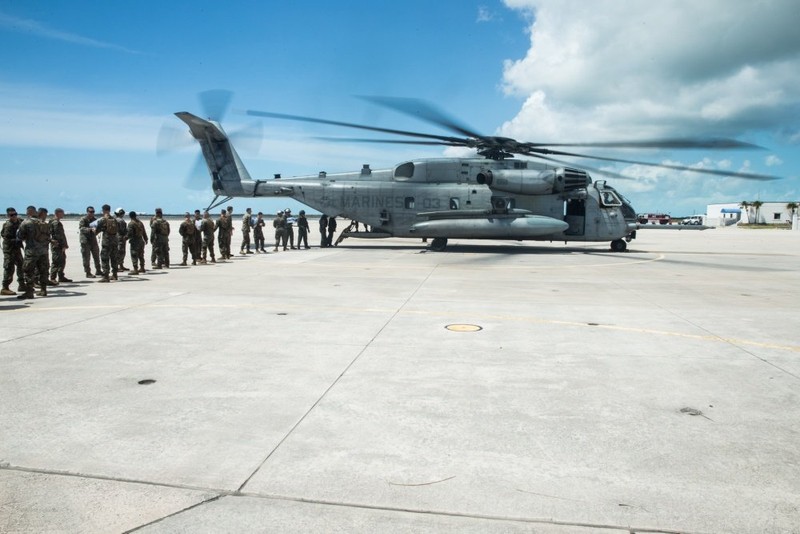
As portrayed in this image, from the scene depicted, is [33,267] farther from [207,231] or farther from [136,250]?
[207,231]

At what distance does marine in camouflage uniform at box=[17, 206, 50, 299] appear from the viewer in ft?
34.0

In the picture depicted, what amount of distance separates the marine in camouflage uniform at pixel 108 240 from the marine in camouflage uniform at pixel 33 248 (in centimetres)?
222

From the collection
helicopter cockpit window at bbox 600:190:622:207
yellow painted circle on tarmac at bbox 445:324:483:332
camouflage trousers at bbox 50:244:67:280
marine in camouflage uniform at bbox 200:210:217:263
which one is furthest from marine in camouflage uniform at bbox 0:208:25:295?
helicopter cockpit window at bbox 600:190:622:207

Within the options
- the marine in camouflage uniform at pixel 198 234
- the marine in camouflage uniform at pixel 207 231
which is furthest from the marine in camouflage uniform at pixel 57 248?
the marine in camouflage uniform at pixel 207 231

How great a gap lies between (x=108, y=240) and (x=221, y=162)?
12914 mm

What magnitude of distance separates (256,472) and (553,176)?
19055mm

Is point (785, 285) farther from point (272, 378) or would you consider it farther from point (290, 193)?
point (290, 193)

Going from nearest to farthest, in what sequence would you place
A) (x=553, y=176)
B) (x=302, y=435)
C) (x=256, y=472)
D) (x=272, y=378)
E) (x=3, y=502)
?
(x=3, y=502) < (x=256, y=472) < (x=302, y=435) < (x=272, y=378) < (x=553, y=176)

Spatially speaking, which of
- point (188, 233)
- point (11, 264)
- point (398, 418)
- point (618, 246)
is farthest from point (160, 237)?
point (618, 246)

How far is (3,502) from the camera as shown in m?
3.13

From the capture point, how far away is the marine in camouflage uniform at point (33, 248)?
408 inches

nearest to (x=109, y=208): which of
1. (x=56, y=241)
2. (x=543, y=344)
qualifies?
(x=56, y=241)

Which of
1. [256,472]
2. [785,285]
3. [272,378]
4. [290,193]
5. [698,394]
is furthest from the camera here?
[290,193]

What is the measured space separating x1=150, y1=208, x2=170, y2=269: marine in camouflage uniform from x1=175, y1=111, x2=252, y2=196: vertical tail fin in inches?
358
